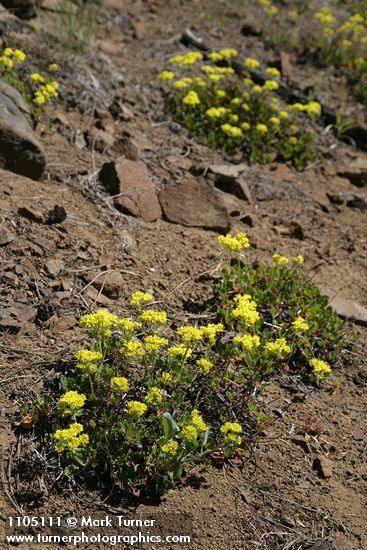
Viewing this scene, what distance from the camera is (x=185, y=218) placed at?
6.69 meters

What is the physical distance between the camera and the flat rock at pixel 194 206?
671cm

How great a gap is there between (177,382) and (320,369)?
1.20 meters

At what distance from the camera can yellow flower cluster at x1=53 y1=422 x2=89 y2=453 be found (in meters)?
3.74

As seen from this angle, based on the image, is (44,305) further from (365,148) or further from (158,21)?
(158,21)

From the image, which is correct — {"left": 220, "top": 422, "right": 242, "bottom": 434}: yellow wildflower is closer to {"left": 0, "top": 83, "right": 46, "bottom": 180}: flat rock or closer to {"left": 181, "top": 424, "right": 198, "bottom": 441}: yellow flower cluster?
{"left": 181, "top": 424, "right": 198, "bottom": 441}: yellow flower cluster

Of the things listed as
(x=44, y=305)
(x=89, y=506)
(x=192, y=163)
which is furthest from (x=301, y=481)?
(x=192, y=163)

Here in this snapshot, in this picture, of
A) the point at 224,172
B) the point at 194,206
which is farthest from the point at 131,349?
the point at 224,172

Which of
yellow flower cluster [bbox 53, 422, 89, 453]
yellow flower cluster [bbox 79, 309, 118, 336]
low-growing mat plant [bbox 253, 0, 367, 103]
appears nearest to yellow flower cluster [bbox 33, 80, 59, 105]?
yellow flower cluster [bbox 79, 309, 118, 336]

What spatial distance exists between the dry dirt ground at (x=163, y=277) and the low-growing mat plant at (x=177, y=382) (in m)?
0.15

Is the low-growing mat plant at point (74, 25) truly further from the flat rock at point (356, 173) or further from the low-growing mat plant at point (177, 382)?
the low-growing mat plant at point (177, 382)

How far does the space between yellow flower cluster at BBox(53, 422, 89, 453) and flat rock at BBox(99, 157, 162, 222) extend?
3112mm

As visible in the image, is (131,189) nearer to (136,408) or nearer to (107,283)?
(107,283)

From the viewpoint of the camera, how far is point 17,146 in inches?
236

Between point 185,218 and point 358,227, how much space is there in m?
2.49
